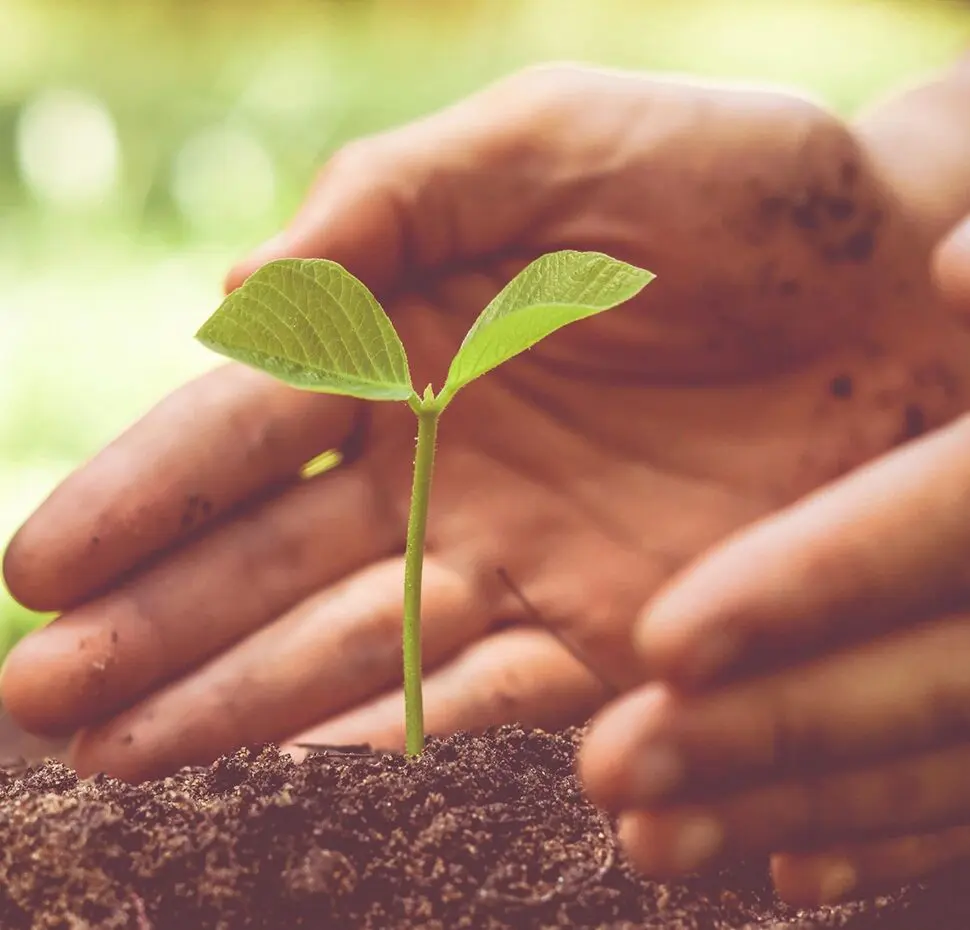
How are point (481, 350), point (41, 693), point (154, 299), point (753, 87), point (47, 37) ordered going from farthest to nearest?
point (47, 37) < point (154, 299) < point (753, 87) < point (41, 693) < point (481, 350)

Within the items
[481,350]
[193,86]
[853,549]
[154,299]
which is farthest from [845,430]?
[193,86]

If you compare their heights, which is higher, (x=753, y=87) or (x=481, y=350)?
(x=753, y=87)

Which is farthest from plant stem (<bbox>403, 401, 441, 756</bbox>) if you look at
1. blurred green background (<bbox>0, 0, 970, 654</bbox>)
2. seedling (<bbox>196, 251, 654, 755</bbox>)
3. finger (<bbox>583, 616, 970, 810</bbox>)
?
blurred green background (<bbox>0, 0, 970, 654</bbox>)

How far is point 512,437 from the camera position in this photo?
1097 millimetres

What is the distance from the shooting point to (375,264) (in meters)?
0.94

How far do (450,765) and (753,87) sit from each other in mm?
758

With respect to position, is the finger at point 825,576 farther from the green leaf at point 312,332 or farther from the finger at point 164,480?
the finger at point 164,480

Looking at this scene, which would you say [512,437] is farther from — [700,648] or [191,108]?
[191,108]

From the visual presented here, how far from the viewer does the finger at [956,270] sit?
2.26ft

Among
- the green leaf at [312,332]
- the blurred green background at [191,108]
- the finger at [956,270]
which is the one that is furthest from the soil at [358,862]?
the blurred green background at [191,108]

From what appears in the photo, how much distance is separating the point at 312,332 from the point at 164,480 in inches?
13.1

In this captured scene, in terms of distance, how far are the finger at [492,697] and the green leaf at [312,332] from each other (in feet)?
1.25

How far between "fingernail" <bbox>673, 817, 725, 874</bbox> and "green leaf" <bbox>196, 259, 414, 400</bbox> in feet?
1.03

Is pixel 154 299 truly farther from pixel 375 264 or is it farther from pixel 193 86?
pixel 375 264
